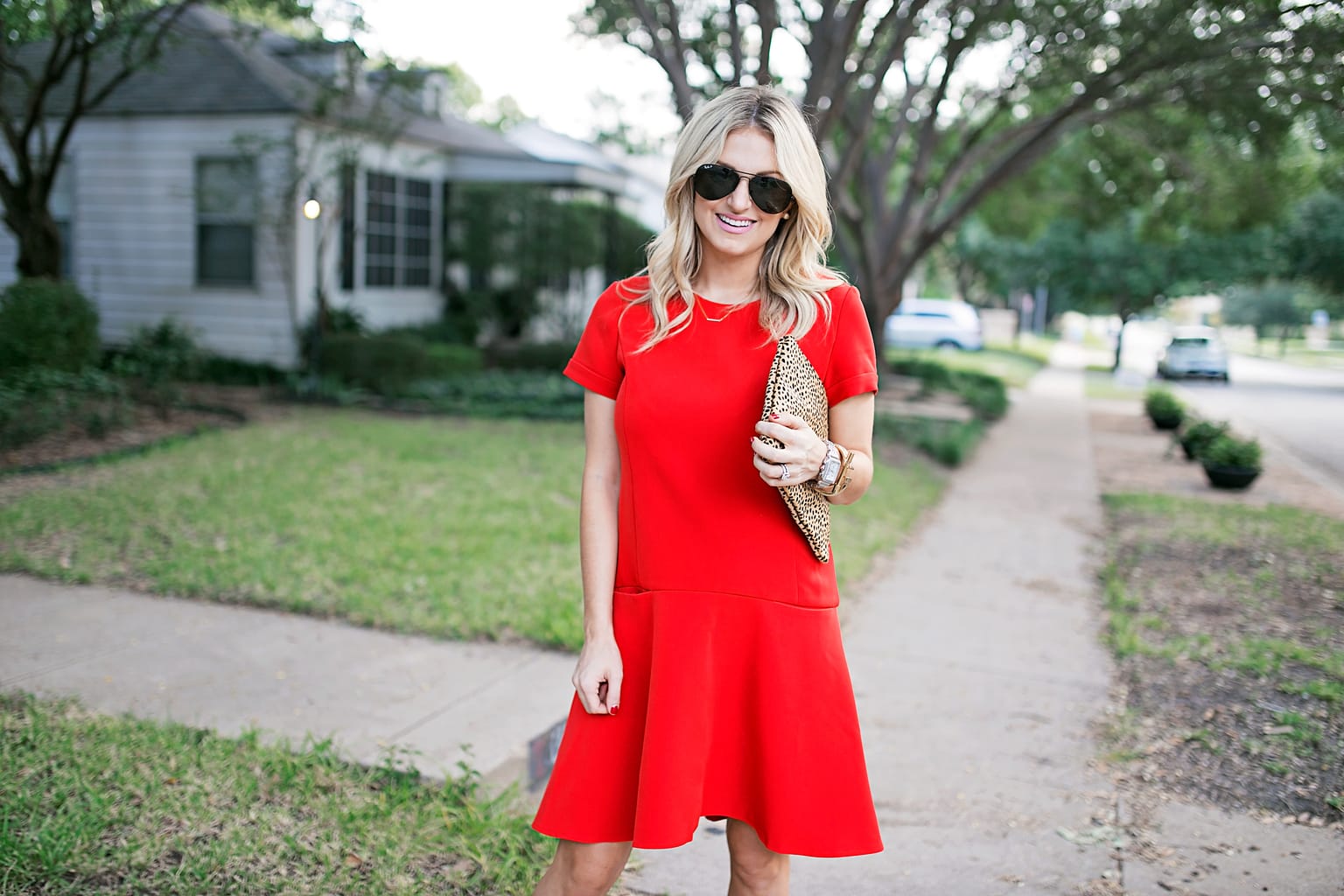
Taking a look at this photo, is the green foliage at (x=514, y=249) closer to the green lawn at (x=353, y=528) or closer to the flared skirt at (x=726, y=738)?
the green lawn at (x=353, y=528)

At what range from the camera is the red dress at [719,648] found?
209cm

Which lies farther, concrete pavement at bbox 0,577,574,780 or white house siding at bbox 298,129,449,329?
white house siding at bbox 298,129,449,329

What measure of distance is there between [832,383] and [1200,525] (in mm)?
7436

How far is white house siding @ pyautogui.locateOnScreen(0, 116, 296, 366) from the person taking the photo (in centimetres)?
1333

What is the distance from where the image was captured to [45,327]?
9.94 meters

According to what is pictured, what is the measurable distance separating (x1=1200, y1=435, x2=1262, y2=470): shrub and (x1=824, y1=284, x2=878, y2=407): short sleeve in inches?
384

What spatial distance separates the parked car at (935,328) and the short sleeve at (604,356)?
32.2m

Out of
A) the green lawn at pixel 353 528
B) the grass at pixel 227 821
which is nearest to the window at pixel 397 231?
the green lawn at pixel 353 528

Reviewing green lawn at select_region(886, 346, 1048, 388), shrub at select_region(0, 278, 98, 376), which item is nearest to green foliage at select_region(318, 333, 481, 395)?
shrub at select_region(0, 278, 98, 376)

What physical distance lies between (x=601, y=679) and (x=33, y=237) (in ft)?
36.8

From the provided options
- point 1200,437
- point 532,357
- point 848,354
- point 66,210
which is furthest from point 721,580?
point 66,210

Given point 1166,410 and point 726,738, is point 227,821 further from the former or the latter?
point 1166,410

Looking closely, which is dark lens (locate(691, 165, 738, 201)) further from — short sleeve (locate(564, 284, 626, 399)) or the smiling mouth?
short sleeve (locate(564, 284, 626, 399))

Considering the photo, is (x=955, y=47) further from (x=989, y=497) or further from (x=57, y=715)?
(x=57, y=715)
